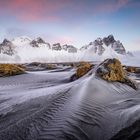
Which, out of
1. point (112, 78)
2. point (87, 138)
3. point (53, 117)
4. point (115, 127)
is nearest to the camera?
point (87, 138)

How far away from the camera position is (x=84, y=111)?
491 centimetres

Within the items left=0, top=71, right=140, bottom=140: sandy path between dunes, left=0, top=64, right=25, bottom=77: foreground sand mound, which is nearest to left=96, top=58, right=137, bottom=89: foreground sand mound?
left=0, top=71, right=140, bottom=140: sandy path between dunes

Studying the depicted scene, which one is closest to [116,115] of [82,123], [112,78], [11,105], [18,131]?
[82,123]

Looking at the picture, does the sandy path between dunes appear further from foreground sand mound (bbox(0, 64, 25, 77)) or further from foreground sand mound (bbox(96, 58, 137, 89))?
foreground sand mound (bbox(0, 64, 25, 77))

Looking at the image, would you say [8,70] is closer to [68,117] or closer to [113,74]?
[113,74]

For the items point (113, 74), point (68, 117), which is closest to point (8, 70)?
point (113, 74)

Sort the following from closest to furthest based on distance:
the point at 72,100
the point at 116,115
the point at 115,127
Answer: the point at 115,127 < the point at 116,115 < the point at 72,100

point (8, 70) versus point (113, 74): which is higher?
point (113, 74)

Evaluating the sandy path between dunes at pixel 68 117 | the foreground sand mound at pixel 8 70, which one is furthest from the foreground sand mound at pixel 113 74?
the foreground sand mound at pixel 8 70

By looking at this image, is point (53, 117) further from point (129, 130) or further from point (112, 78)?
point (112, 78)

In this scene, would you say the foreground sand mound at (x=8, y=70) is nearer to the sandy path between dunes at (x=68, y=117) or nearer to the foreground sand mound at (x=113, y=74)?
the foreground sand mound at (x=113, y=74)

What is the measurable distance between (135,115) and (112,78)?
182 inches

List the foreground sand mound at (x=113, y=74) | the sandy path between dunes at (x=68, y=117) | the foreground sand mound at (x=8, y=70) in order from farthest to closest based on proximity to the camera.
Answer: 1. the foreground sand mound at (x=8, y=70)
2. the foreground sand mound at (x=113, y=74)
3. the sandy path between dunes at (x=68, y=117)

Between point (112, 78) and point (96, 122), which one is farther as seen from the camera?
point (112, 78)
